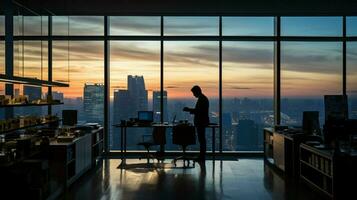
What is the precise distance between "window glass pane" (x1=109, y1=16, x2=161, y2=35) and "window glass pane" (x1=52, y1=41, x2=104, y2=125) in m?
0.58

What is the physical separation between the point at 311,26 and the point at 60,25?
6.59m

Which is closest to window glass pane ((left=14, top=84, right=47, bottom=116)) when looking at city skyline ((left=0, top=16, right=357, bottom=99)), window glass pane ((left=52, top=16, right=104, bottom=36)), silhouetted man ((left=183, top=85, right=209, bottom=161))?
city skyline ((left=0, top=16, right=357, bottom=99))

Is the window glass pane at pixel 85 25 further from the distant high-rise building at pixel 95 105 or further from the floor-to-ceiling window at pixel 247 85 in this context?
the floor-to-ceiling window at pixel 247 85

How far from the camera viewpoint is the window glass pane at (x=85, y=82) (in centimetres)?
1102

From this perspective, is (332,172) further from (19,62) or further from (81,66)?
(81,66)

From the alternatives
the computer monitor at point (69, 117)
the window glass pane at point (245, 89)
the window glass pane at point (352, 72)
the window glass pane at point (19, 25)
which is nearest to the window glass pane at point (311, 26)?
the window glass pane at point (352, 72)

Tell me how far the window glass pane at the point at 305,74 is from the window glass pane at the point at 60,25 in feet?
18.8

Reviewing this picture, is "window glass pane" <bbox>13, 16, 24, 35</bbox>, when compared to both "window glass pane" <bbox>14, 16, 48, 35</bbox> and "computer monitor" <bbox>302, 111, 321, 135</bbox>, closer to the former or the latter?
"window glass pane" <bbox>14, 16, 48, 35</bbox>

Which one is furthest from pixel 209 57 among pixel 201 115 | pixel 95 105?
pixel 95 105

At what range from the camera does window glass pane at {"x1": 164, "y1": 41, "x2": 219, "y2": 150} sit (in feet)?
36.0
